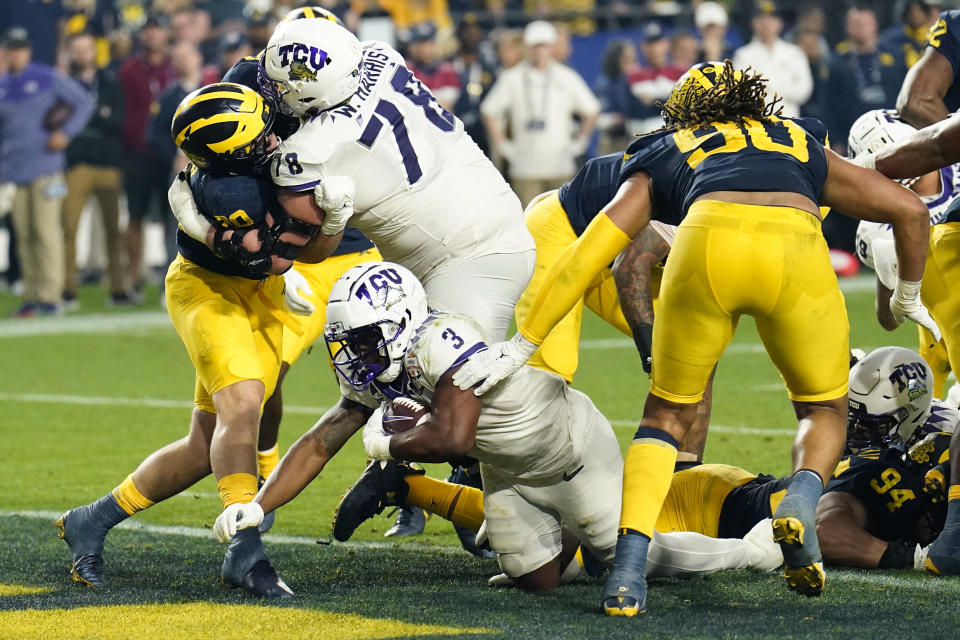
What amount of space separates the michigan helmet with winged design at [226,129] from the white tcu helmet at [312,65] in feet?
0.34

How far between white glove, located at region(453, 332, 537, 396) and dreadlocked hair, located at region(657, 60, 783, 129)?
33.8 inches

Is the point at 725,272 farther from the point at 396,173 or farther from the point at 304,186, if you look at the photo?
the point at 304,186

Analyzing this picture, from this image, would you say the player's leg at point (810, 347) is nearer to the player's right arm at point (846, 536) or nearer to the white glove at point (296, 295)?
the player's right arm at point (846, 536)

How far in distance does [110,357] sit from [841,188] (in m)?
7.16

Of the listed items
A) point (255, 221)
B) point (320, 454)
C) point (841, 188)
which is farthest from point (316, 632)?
point (841, 188)

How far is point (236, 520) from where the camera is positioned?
14.3ft

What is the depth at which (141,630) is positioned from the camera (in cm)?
403

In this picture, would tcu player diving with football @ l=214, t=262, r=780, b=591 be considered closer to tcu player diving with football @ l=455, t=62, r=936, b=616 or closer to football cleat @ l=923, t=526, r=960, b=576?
tcu player diving with football @ l=455, t=62, r=936, b=616

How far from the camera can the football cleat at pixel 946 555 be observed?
4.59m

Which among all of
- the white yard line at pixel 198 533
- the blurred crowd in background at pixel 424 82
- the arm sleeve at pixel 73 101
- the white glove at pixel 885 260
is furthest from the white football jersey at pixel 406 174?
the arm sleeve at pixel 73 101

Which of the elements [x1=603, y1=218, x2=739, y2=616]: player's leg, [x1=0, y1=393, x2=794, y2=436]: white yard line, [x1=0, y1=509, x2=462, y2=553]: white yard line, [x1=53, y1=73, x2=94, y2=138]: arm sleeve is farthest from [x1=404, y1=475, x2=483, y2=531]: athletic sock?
[x1=53, y1=73, x2=94, y2=138]: arm sleeve

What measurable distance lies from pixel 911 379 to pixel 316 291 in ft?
7.15

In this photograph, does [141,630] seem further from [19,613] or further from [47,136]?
[47,136]

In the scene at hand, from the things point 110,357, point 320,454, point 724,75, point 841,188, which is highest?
point 724,75
